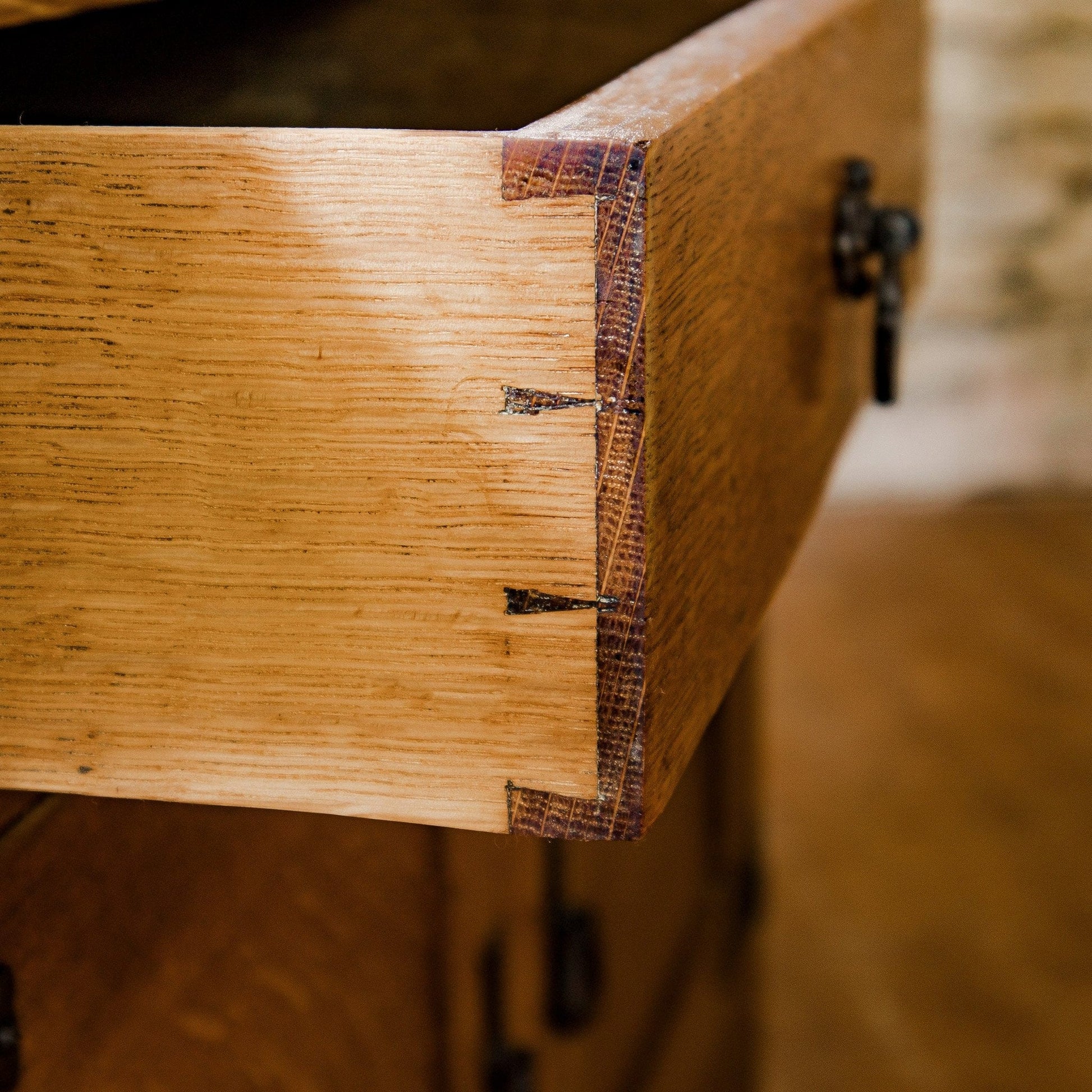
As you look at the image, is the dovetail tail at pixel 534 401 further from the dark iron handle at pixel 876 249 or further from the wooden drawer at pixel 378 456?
the dark iron handle at pixel 876 249

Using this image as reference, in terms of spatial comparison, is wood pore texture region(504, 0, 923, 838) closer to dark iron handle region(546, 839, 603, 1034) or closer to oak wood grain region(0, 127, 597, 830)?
oak wood grain region(0, 127, 597, 830)

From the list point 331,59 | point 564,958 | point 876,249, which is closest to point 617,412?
point 876,249

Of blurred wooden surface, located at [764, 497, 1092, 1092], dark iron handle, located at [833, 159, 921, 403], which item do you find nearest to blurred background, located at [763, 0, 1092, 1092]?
blurred wooden surface, located at [764, 497, 1092, 1092]

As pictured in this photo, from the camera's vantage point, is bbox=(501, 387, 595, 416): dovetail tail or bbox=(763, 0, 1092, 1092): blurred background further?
bbox=(763, 0, 1092, 1092): blurred background

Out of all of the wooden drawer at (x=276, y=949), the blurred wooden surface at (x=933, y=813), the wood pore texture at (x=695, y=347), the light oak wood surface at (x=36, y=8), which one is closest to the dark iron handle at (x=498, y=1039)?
the wooden drawer at (x=276, y=949)

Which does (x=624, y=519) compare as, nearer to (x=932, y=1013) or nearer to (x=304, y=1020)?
(x=304, y=1020)

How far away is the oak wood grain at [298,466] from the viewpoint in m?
0.34

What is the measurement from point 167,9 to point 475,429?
0.39m

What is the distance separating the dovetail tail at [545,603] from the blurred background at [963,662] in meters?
1.52

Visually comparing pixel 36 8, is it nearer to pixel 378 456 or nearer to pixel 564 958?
pixel 378 456

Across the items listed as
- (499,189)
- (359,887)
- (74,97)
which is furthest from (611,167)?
(359,887)

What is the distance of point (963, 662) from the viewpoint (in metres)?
2.78

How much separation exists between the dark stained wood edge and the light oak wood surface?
14cm

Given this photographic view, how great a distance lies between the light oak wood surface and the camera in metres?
0.35
